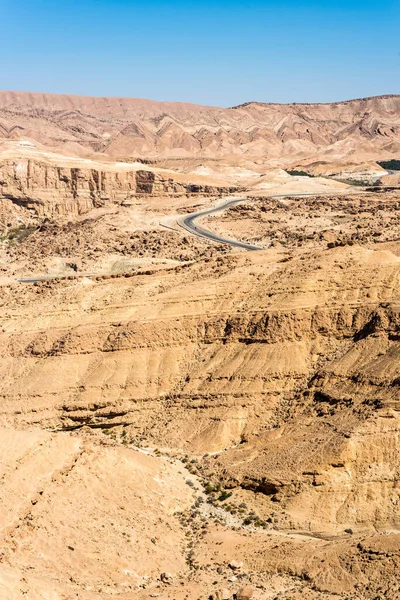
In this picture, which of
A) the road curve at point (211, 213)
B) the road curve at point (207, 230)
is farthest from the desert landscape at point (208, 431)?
the road curve at point (211, 213)

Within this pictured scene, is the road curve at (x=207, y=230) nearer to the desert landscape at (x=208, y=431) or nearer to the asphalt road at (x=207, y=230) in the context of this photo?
the asphalt road at (x=207, y=230)

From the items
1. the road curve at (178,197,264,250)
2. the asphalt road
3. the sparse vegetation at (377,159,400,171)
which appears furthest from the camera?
the sparse vegetation at (377,159,400,171)

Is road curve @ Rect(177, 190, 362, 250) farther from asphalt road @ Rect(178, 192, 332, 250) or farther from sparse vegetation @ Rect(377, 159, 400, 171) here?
sparse vegetation @ Rect(377, 159, 400, 171)

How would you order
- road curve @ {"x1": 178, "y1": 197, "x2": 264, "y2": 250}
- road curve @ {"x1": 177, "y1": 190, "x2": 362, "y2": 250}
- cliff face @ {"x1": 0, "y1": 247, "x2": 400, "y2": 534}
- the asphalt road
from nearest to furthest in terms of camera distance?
cliff face @ {"x1": 0, "y1": 247, "x2": 400, "y2": 534} < road curve @ {"x1": 178, "y1": 197, "x2": 264, "y2": 250} < the asphalt road < road curve @ {"x1": 177, "y1": 190, "x2": 362, "y2": 250}

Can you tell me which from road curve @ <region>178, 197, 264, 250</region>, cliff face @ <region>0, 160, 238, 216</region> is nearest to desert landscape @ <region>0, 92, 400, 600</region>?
road curve @ <region>178, 197, 264, 250</region>

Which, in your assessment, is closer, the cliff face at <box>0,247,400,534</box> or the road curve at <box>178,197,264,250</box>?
the cliff face at <box>0,247,400,534</box>

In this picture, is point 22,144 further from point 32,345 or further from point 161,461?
point 161,461

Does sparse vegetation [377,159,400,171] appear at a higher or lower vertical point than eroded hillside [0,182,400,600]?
higher

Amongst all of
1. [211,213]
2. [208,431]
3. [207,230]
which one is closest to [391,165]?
[211,213]
